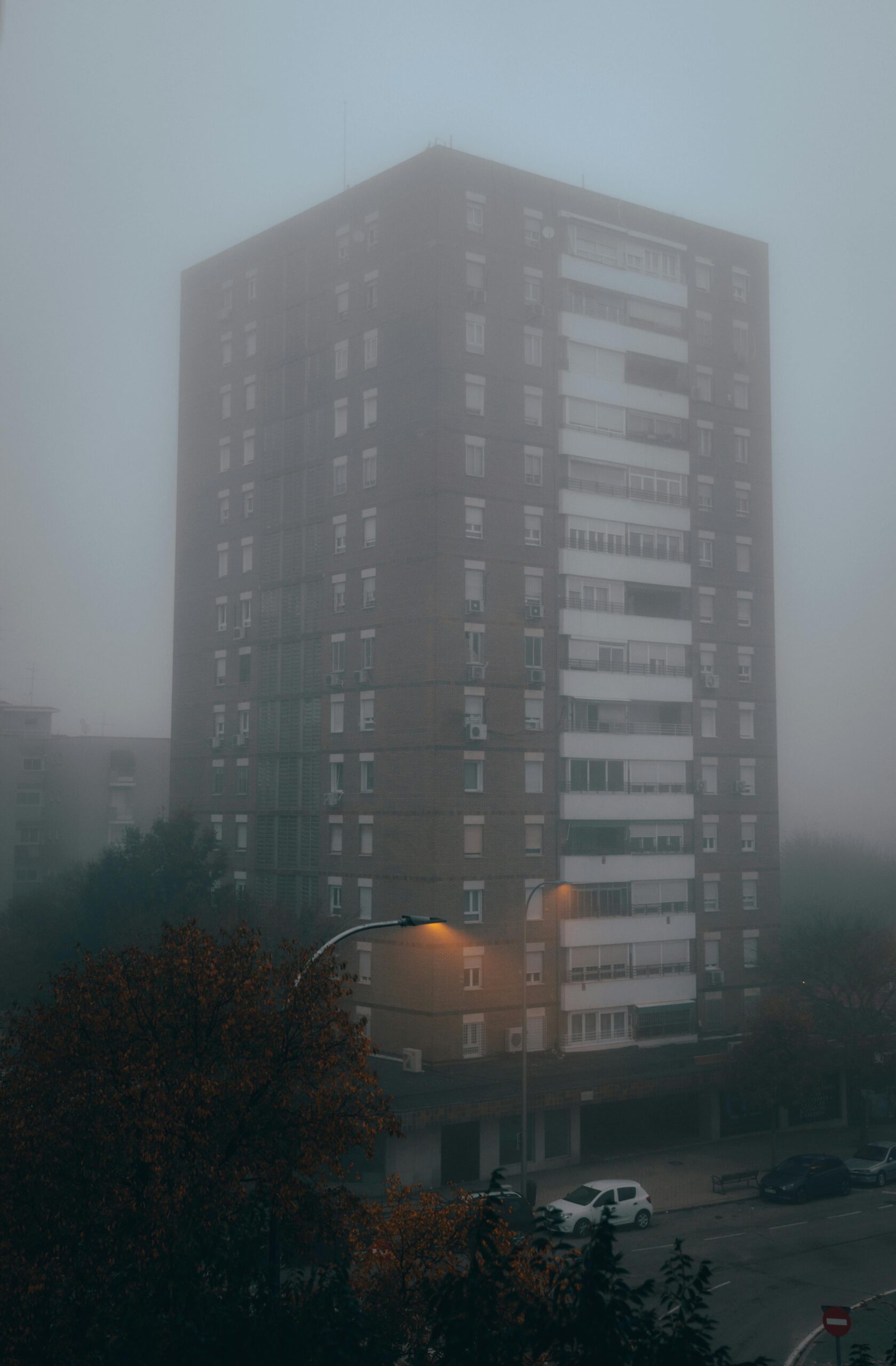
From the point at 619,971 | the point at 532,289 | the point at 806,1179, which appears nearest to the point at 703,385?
the point at 532,289

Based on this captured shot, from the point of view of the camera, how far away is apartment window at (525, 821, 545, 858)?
48.1 m

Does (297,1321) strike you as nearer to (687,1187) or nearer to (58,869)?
(687,1187)

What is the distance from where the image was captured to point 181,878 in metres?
51.9

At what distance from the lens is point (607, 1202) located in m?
33.3

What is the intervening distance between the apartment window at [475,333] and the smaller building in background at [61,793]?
40.1m

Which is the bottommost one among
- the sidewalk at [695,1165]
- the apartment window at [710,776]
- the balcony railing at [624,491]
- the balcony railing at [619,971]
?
the sidewalk at [695,1165]

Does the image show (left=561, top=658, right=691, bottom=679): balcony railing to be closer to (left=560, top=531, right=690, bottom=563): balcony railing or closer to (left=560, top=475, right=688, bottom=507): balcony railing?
(left=560, top=531, right=690, bottom=563): balcony railing

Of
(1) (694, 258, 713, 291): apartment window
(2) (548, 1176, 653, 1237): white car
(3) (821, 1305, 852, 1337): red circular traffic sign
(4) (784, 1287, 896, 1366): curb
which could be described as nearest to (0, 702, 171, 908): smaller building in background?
(1) (694, 258, 713, 291): apartment window

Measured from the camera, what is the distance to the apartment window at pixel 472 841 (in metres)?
46.4

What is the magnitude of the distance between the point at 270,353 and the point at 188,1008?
153ft

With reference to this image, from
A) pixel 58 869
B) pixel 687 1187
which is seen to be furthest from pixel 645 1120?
pixel 58 869

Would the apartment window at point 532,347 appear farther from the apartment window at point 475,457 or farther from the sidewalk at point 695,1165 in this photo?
the sidewalk at point 695,1165

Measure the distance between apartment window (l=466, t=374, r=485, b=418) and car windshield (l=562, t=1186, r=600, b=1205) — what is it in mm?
28456

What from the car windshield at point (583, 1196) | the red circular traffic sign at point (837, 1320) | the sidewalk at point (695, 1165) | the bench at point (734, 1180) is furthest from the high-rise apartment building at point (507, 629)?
the red circular traffic sign at point (837, 1320)
